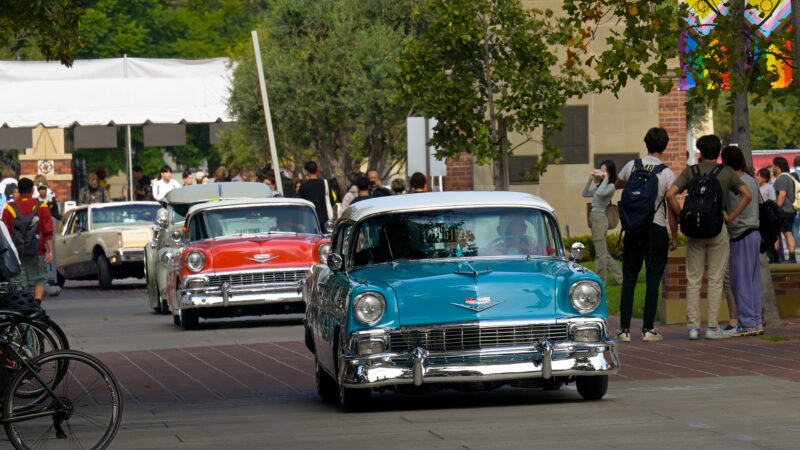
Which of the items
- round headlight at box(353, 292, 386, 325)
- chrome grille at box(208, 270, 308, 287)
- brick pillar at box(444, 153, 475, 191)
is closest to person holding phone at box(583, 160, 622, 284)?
chrome grille at box(208, 270, 308, 287)

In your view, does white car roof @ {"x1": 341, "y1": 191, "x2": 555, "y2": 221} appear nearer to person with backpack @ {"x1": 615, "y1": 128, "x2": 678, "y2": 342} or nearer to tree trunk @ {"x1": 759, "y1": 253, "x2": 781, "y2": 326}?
person with backpack @ {"x1": 615, "y1": 128, "x2": 678, "y2": 342}

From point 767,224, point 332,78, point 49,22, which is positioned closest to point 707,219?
point 767,224

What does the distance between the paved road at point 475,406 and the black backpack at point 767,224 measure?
34.9 inches

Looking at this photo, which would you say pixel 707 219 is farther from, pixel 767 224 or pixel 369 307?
pixel 369 307

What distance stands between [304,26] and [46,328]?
33.6 meters

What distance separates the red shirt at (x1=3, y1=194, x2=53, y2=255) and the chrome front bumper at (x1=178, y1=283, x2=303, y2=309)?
15.3 ft

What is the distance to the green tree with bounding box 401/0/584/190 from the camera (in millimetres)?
28797

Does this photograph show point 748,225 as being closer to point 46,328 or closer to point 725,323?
point 725,323

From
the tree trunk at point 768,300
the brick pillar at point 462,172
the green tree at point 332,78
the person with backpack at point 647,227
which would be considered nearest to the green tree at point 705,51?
the person with backpack at point 647,227

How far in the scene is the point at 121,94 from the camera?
4309 centimetres

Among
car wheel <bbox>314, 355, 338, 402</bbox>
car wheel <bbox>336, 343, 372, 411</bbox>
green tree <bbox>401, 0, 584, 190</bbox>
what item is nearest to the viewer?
car wheel <bbox>336, 343, 372, 411</bbox>

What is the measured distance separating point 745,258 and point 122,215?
19.2 meters

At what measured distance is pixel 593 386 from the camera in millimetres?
11945

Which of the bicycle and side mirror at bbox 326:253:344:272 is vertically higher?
side mirror at bbox 326:253:344:272
